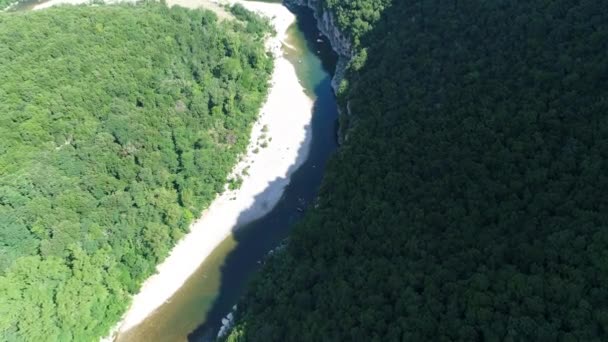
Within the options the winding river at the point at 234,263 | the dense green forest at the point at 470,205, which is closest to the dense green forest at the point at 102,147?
the winding river at the point at 234,263

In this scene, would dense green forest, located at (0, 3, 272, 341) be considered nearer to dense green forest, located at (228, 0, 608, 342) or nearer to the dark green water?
the dark green water

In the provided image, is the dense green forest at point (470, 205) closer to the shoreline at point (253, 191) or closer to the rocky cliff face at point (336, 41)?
the rocky cliff face at point (336, 41)

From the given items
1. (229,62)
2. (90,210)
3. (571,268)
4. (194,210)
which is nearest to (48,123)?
(90,210)

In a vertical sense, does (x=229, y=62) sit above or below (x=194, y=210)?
above

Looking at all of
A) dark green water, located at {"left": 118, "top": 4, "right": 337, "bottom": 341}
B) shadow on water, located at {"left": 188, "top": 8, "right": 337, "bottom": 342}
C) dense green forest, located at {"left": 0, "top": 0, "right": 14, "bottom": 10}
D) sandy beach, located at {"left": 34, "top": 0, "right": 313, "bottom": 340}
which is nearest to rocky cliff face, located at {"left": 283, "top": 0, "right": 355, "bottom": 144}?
shadow on water, located at {"left": 188, "top": 8, "right": 337, "bottom": 342}

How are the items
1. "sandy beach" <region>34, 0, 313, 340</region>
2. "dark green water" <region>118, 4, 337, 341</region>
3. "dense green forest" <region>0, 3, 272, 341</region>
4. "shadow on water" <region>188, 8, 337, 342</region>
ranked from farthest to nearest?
"sandy beach" <region>34, 0, 313, 340</region> → "shadow on water" <region>188, 8, 337, 342</region> → "dark green water" <region>118, 4, 337, 341</region> → "dense green forest" <region>0, 3, 272, 341</region>

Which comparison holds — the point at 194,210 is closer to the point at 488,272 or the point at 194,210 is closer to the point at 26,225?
the point at 26,225

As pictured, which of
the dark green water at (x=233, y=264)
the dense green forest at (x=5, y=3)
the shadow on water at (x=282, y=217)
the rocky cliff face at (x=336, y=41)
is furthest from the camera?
the dense green forest at (x=5, y=3)
